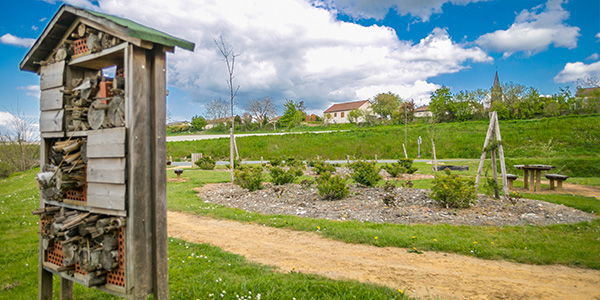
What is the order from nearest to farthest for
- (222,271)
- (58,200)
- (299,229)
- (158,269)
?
(158,269), (58,200), (222,271), (299,229)

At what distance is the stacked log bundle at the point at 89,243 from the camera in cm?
285

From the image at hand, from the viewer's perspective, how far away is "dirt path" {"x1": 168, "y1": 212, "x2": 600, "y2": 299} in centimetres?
393

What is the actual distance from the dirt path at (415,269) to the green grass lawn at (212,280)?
35cm

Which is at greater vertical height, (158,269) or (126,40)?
(126,40)

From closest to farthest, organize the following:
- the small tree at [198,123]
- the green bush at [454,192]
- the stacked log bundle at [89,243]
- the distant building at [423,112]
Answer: the stacked log bundle at [89,243] < the green bush at [454,192] < the distant building at [423,112] < the small tree at [198,123]

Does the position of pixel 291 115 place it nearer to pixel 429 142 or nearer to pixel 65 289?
pixel 429 142

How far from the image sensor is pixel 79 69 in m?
3.41

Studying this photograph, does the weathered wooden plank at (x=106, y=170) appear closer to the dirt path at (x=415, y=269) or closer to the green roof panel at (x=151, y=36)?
the green roof panel at (x=151, y=36)

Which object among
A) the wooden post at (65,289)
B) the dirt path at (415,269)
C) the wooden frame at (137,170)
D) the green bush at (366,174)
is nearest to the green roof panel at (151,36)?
the wooden frame at (137,170)

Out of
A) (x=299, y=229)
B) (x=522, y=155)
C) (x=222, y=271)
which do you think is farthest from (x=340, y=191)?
(x=522, y=155)

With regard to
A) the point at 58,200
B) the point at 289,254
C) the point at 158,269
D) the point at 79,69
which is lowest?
the point at 289,254

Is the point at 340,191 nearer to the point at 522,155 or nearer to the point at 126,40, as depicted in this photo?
the point at 126,40

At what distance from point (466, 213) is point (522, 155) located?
75.1ft

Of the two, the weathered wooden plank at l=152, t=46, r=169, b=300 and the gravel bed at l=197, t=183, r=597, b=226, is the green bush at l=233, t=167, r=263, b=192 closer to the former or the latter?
the gravel bed at l=197, t=183, r=597, b=226
